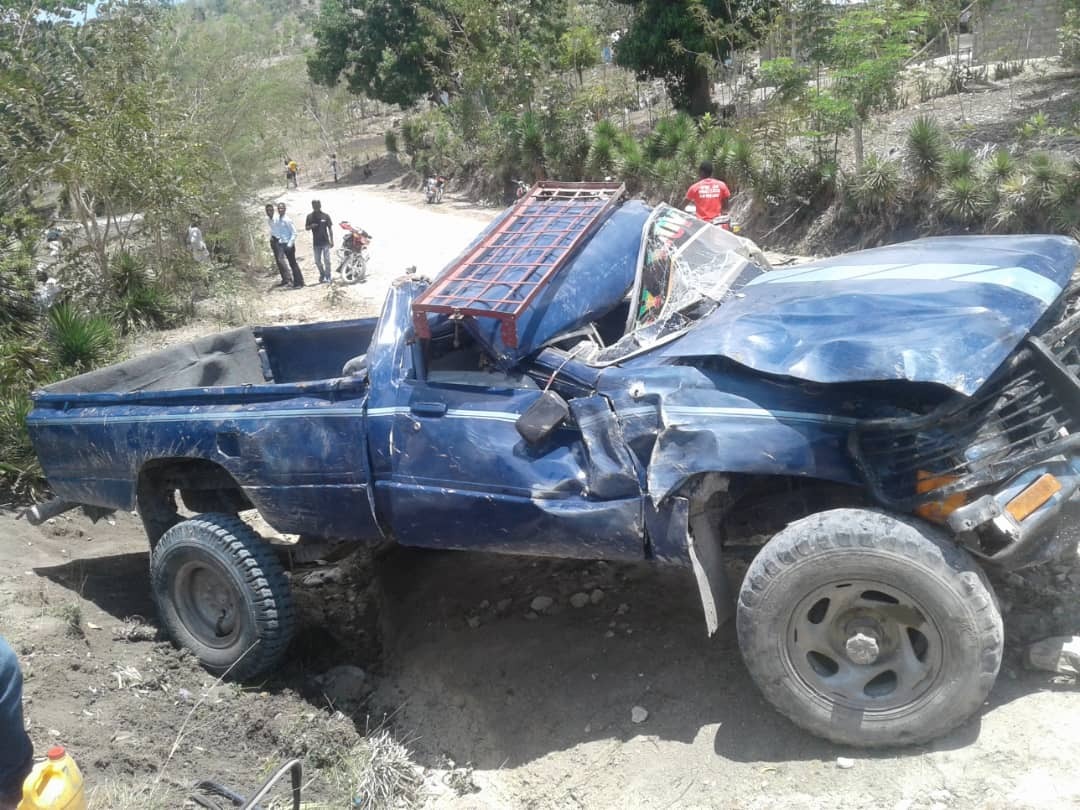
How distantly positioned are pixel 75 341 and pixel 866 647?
8.02 metres

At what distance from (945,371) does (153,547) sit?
168 inches

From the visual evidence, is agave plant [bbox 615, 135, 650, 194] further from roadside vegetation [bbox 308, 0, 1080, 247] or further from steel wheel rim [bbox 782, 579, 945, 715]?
steel wheel rim [bbox 782, 579, 945, 715]

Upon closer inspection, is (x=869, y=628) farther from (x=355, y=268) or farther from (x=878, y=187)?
(x=355, y=268)

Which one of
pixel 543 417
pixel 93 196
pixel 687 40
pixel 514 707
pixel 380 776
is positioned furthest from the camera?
pixel 687 40

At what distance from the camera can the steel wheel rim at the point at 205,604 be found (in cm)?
525

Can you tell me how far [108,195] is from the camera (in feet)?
45.6

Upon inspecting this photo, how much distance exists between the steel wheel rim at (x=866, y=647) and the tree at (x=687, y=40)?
58.6 ft

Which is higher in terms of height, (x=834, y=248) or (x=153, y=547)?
(x=153, y=547)

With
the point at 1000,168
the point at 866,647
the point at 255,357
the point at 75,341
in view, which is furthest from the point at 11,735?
the point at 1000,168

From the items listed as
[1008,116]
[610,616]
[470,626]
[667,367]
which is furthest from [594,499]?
[1008,116]

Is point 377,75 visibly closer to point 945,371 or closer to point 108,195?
point 108,195

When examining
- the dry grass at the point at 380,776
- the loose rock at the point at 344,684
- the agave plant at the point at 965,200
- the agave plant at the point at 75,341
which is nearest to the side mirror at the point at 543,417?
the dry grass at the point at 380,776

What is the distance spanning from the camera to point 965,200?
1223cm

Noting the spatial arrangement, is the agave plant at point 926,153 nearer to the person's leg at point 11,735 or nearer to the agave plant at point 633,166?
the agave plant at point 633,166
